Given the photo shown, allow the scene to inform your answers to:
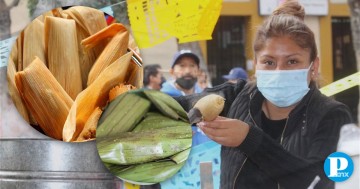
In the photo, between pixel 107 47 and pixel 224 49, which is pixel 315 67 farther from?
pixel 107 47

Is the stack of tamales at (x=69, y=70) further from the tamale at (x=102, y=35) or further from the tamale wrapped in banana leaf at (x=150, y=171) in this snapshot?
the tamale wrapped in banana leaf at (x=150, y=171)

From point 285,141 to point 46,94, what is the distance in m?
1.05

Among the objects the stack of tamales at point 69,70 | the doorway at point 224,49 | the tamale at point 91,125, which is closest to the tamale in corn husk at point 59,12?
the stack of tamales at point 69,70

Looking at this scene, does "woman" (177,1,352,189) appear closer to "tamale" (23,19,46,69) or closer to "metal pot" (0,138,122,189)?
"metal pot" (0,138,122,189)

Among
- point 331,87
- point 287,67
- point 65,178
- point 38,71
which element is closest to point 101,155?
point 65,178

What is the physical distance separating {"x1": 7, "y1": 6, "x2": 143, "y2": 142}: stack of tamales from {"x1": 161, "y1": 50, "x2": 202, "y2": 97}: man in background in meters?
0.16

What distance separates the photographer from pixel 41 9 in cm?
243

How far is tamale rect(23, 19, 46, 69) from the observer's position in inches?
97.0

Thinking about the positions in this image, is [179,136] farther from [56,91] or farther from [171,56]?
[56,91]

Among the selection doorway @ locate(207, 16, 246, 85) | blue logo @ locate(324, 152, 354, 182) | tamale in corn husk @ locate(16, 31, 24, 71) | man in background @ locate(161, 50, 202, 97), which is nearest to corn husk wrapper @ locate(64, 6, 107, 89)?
tamale in corn husk @ locate(16, 31, 24, 71)

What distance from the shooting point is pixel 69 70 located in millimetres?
2459

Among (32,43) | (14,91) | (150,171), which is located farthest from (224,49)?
(14,91)

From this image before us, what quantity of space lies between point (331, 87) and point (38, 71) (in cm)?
127

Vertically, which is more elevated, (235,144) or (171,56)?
(171,56)
